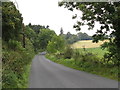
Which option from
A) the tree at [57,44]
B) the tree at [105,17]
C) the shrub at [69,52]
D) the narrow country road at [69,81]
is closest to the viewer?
the narrow country road at [69,81]

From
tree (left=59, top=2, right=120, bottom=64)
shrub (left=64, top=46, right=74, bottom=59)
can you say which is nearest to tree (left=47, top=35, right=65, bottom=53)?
shrub (left=64, top=46, right=74, bottom=59)

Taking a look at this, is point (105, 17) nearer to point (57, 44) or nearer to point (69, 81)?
point (69, 81)

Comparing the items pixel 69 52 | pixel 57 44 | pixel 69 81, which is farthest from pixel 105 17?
pixel 57 44

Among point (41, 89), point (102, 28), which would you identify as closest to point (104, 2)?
point (102, 28)

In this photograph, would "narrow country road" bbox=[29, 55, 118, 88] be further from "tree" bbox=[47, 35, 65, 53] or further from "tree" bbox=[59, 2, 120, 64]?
"tree" bbox=[47, 35, 65, 53]

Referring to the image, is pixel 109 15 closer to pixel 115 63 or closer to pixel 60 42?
pixel 115 63

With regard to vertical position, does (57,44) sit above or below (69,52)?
above

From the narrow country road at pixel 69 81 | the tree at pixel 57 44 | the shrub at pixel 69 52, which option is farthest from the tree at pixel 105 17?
the tree at pixel 57 44

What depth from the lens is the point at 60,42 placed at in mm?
74875

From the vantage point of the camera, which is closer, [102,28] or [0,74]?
[0,74]

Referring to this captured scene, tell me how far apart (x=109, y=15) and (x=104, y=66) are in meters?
5.10

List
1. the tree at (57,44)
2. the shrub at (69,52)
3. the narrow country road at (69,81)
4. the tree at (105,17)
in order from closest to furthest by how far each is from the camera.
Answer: the narrow country road at (69,81) → the tree at (105,17) → the shrub at (69,52) → the tree at (57,44)

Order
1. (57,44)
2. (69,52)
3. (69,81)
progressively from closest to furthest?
(69,81)
(69,52)
(57,44)

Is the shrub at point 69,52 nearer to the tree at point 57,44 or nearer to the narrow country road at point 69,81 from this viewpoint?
the narrow country road at point 69,81
